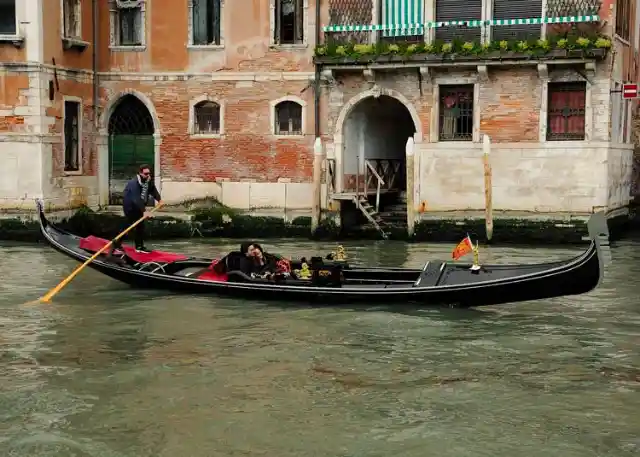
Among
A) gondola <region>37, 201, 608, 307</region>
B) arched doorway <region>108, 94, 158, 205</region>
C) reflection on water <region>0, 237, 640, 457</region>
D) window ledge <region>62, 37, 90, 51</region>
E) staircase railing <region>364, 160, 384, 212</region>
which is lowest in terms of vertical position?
reflection on water <region>0, 237, 640, 457</region>

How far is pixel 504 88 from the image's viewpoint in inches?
515

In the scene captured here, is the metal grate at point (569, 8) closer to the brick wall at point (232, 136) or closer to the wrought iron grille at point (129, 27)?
the brick wall at point (232, 136)

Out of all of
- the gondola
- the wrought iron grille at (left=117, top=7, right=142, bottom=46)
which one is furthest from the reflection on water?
the wrought iron grille at (left=117, top=7, right=142, bottom=46)

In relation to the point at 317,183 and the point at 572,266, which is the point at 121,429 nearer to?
the point at 572,266

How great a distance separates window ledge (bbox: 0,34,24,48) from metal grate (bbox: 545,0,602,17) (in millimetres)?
6715

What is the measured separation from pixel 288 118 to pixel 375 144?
1618mm

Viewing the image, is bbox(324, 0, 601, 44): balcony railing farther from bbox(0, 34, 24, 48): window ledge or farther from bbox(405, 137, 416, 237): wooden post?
bbox(0, 34, 24, 48): window ledge

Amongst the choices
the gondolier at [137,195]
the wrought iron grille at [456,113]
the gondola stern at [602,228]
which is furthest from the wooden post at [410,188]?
the gondolier at [137,195]

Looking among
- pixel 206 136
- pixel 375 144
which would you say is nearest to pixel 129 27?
pixel 206 136

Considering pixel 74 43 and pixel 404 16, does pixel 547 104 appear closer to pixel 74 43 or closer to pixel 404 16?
pixel 404 16

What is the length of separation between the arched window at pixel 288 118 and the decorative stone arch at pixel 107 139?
5.76 ft

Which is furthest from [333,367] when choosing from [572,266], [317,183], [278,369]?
[317,183]

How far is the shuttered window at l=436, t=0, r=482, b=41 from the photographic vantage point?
43.5ft

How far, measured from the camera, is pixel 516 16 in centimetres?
1310
